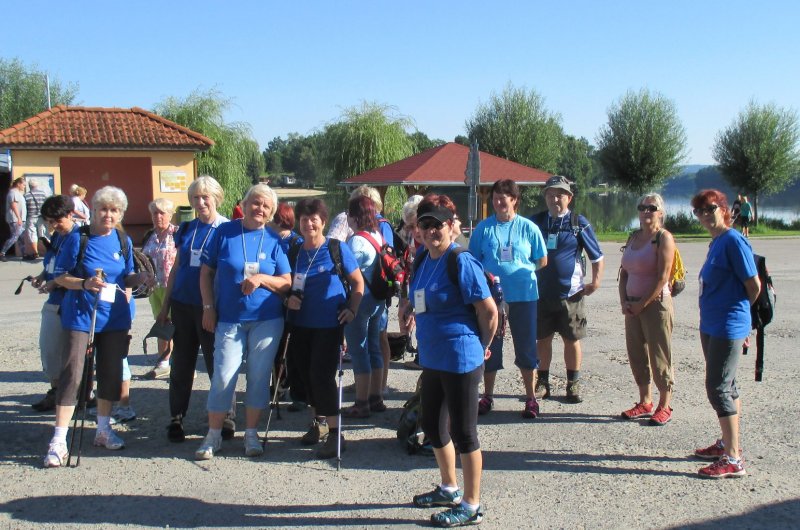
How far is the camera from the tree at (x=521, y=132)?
1886 inches

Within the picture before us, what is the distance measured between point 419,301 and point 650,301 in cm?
228

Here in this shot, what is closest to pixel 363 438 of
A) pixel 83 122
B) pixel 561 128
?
pixel 83 122

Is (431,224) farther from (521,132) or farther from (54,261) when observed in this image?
(521,132)

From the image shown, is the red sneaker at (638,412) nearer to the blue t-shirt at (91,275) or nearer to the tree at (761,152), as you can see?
the blue t-shirt at (91,275)

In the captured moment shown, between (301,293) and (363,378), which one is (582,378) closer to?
(363,378)

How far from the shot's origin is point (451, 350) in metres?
3.87

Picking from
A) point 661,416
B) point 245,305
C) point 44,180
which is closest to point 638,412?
point 661,416

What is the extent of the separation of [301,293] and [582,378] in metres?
3.29

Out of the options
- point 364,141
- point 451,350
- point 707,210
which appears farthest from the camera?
point 364,141

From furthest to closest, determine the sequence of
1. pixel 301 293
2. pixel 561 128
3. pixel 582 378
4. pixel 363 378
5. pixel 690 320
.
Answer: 1. pixel 561 128
2. pixel 690 320
3. pixel 582 378
4. pixel 363 378
5. pixel 301 293

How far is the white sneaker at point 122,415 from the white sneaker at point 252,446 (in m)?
1.28

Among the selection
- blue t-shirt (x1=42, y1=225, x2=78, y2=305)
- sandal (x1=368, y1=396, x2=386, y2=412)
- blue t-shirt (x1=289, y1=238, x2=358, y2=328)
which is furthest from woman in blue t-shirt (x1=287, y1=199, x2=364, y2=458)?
blue t-shirt (x1=42, y1=225, x2=78, y2=305)

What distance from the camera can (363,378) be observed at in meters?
5.81

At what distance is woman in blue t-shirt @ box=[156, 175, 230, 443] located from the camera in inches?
207
